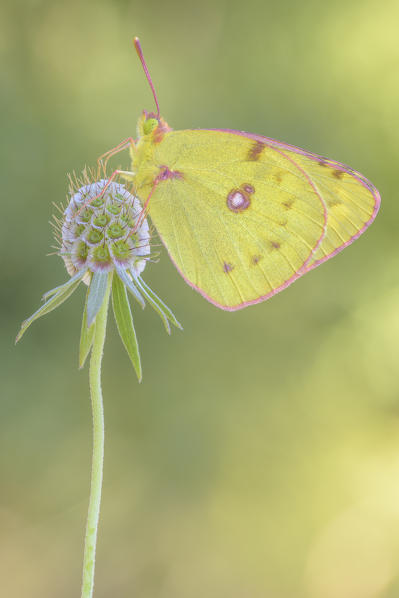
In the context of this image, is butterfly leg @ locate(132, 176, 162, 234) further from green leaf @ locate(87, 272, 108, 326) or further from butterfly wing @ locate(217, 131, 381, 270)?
butterfly wing @ locate(217, 131, 381, 270)

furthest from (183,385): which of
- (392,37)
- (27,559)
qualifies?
(392,37)

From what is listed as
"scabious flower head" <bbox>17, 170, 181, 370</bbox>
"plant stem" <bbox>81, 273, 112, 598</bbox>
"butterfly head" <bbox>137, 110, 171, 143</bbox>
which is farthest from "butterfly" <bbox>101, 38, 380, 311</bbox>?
"plant stem" <bbox>81, 273, 112, 598</bbox>

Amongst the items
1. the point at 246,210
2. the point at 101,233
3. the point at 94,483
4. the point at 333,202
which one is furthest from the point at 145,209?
the point at 94,483

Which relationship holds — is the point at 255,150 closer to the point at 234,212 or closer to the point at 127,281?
the point at 234,212

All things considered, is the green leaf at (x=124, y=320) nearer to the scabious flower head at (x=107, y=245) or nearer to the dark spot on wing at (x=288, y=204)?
the scabious flower head at (x=107, y=245)

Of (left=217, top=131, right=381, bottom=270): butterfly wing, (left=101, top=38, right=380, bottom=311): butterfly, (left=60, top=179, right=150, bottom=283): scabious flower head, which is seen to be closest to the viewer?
(left=60, top=179, right=150, bottom=283): scabious flower head

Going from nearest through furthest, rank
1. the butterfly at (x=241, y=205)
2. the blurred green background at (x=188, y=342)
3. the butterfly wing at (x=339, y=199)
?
1. the butterfly at (x=241, y=205)
2. the butterfly wing at (x=339, y=199)
3. the blurred green background at (x=188, y=342)

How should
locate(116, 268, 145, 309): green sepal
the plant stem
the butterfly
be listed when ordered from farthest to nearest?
1. the butterfly
2. locate(116, 268, 145, 309): green sepal
3. the plant stem

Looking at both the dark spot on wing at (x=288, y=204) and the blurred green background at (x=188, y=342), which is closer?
the dark spot on wing at (x=288, y=204)

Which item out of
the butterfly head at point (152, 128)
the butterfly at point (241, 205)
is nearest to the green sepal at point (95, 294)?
the butterfly at point (241, 205)
